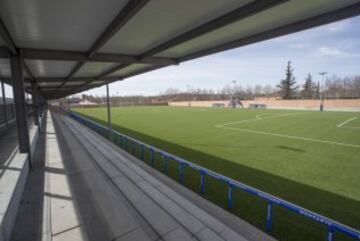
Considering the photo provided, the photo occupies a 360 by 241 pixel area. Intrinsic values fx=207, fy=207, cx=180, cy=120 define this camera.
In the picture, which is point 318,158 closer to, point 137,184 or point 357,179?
point 357,179

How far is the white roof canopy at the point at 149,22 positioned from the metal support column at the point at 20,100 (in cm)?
40

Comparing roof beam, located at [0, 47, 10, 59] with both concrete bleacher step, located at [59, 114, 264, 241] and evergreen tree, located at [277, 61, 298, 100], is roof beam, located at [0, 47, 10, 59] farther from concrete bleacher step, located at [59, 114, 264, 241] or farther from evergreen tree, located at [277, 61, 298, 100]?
evergreen tree, located at [277, 61, 298, 100]

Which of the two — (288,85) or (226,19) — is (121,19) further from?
(288,85)

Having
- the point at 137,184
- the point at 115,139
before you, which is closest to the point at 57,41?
the point at 137,184

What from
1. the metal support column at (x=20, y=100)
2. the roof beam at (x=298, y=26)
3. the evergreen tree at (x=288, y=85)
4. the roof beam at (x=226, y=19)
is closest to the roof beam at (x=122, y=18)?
the roof beam at (x=226, y=19)

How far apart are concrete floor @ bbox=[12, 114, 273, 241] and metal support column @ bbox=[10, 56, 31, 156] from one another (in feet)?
3.44

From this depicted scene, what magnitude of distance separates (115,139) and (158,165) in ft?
18.5

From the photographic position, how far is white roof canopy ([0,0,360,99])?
3.00 metres

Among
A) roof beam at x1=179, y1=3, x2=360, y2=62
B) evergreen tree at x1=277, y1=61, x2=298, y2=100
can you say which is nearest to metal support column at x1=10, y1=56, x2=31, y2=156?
roof beam at x1=179, y1=3, x2=360, y2=62

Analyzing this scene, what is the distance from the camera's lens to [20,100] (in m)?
6.18

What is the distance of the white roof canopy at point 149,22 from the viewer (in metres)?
3.00

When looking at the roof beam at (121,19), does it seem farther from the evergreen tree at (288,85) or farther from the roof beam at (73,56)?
the evergreen tree at (288,85)

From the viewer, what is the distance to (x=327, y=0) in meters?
2.78

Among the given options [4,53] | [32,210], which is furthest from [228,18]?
[4,53]
